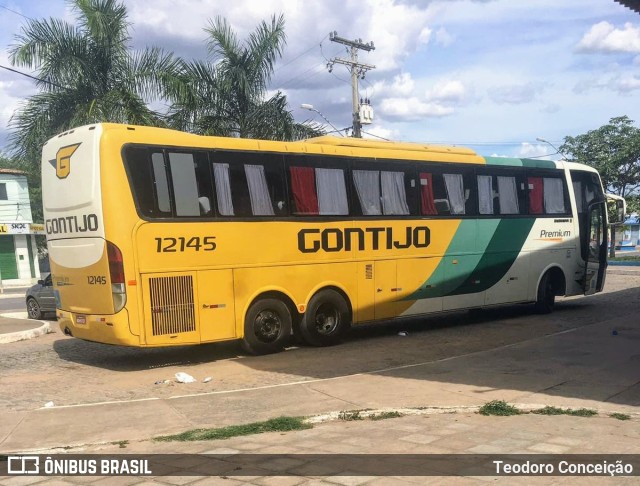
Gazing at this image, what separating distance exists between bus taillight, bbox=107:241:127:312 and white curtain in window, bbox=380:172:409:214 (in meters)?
5.30

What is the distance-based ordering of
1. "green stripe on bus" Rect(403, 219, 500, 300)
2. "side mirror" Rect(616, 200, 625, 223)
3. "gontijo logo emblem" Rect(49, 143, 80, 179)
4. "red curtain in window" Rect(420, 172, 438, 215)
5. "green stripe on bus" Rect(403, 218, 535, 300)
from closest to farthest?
"gontijo logo emblem" Rect(49, 143, 80, 179) → "red curtain in window" Rect(420, 172, 438, 215) → "green stripe on bus" Rect(403, 219, 500, 300) → "green stripe on bus" Rect(403, 218, 535, 300) → "side mirror" Rect(616, 200, 625, 223)

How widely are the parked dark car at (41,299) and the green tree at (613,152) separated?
40630 mm

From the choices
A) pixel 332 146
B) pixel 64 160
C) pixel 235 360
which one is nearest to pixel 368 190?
pixel 332 146

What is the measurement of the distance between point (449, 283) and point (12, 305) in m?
18.6

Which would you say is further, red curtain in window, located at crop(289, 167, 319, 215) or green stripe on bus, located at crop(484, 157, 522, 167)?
green stripe on bus, located at crop(484, 157, 522, 167)

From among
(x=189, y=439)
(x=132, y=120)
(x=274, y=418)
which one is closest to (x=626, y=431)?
(x=274, y=418)

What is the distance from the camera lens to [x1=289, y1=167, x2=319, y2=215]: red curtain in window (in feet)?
37.1

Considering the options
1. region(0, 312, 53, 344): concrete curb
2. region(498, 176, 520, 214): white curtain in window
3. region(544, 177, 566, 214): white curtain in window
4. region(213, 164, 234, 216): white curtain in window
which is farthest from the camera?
region(544, 177, 566, 214): white curtain in window

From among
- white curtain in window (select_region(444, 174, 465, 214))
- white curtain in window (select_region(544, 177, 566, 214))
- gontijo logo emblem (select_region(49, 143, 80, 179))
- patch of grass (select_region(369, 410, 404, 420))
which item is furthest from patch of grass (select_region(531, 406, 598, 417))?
A: white curtain in window (select_region(544, 177, 566, 214))

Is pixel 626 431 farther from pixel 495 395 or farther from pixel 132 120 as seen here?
pixel 132 120

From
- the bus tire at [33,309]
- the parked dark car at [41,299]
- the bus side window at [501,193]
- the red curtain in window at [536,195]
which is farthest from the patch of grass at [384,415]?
the bus tire at [33,309]

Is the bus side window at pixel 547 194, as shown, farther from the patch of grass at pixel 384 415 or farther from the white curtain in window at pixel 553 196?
the patch of grass at pixel 384 415

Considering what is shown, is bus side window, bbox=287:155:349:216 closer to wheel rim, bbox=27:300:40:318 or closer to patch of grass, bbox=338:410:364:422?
patch of grass, bbox=338:410:364:422

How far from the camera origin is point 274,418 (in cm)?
665
